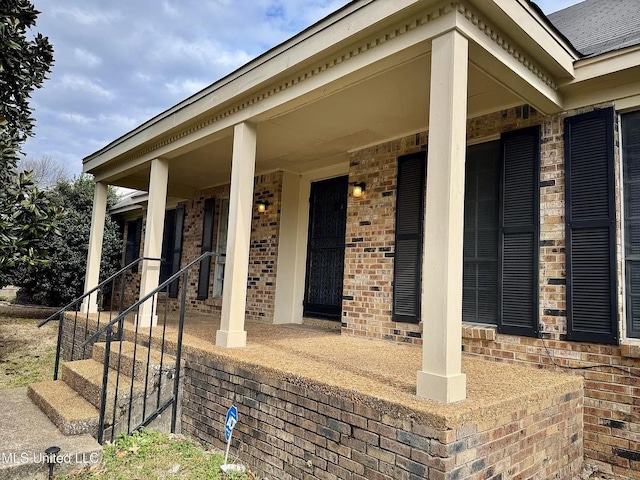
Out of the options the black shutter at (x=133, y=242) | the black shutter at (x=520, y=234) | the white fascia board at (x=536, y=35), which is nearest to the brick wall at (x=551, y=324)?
the black shutter at (x=520, y=234)

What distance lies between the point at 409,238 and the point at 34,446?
3326 mm

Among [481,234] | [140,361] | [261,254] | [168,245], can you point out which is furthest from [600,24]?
[168,245]

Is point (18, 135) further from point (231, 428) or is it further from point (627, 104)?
point (627, 104)

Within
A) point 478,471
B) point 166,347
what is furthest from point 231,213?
point 478,471

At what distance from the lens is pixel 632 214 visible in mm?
2971

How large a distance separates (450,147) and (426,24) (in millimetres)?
768

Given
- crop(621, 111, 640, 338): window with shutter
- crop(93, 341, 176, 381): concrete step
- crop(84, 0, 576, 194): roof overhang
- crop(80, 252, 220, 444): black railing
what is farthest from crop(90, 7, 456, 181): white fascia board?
crop(93, 341, 176, 381): concrete step

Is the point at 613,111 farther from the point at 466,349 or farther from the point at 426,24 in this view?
the point at 466,349

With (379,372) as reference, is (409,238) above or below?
above

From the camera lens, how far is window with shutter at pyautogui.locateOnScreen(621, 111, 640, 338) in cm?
290

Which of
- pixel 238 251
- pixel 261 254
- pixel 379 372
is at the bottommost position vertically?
pixel 379 372

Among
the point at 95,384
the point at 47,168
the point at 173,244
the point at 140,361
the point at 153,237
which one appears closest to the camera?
the point at 95,384

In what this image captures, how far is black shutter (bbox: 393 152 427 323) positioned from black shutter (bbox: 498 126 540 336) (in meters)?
0.81

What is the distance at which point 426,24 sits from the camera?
2.44m
